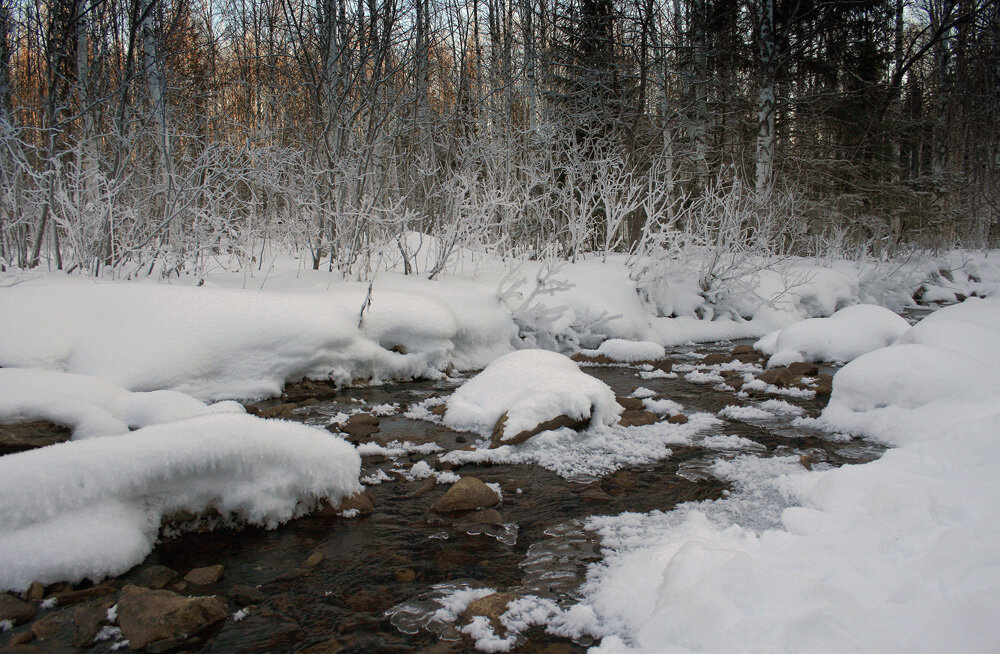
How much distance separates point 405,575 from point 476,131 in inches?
425

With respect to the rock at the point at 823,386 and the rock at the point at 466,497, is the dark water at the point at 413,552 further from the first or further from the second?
the rock at the point at 823,386

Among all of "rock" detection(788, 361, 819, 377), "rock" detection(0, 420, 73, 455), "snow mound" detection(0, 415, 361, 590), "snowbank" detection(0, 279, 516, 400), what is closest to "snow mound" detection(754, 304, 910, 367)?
"rock" detection(788, 361, 819, 377)

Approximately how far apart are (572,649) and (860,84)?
18407 mm

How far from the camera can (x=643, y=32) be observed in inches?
447

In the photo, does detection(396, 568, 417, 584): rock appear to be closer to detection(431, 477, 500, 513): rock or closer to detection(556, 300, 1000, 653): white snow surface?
detection(431, 477, 500, 513): rock

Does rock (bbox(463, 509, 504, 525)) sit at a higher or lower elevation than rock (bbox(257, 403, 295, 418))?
lower

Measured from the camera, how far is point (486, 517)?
9.60 feet

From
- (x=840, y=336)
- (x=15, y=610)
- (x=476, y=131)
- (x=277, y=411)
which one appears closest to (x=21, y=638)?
(x=15, y=610)

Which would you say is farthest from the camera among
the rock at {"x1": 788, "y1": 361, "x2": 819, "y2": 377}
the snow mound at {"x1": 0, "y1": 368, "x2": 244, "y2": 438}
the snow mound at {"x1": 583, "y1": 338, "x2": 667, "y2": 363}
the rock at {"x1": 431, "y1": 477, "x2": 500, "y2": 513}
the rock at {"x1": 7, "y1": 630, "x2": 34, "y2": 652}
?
the snow mound at {"x1": 583, "y1": 338, "x2": 667, "y2": 363}

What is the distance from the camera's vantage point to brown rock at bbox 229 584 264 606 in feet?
7.23

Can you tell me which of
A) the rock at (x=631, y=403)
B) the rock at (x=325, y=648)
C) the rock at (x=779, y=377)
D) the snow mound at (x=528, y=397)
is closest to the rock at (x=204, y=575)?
the rock at (x=325, y=648)

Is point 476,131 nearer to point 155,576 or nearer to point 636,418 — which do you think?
point 636,418

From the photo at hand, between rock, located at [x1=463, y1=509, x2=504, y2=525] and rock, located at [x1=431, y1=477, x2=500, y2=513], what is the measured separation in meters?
0.07

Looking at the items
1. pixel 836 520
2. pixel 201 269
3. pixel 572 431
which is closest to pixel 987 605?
pixel 836 520
